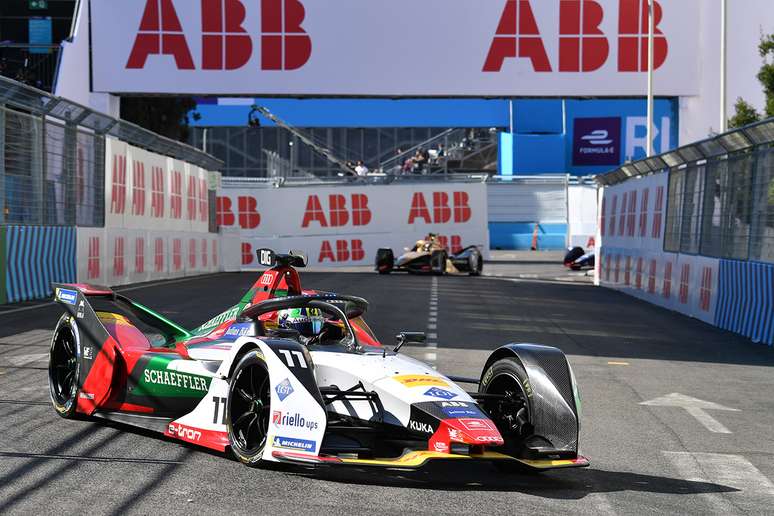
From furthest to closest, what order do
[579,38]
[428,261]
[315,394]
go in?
[428,261] < [579,38] < [315,394]

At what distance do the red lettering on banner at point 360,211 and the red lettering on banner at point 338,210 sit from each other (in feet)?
1.20

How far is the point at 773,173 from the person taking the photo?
15602 millimetres

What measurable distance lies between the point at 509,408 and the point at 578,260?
3339cm

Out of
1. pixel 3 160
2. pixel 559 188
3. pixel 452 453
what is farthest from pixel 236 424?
pixel 559 188

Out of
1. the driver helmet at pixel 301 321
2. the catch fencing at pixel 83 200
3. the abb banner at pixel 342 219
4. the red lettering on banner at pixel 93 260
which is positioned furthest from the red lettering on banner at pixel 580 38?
the driver helmet at pixel 301 321

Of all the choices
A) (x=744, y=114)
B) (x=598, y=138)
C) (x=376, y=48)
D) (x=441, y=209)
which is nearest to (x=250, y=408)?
(x=744, y=114)

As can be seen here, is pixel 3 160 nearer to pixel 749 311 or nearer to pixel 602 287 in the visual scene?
pixel 749 311

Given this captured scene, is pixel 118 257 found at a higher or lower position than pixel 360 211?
lower

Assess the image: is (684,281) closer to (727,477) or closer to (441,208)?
(727,477)

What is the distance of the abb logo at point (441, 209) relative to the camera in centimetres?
4534

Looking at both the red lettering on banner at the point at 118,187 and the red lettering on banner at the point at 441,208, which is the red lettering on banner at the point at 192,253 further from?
the red lettering on banner at the point at 441,208

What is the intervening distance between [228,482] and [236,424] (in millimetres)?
506

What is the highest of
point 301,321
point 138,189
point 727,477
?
point 138,189

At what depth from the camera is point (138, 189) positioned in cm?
2800
